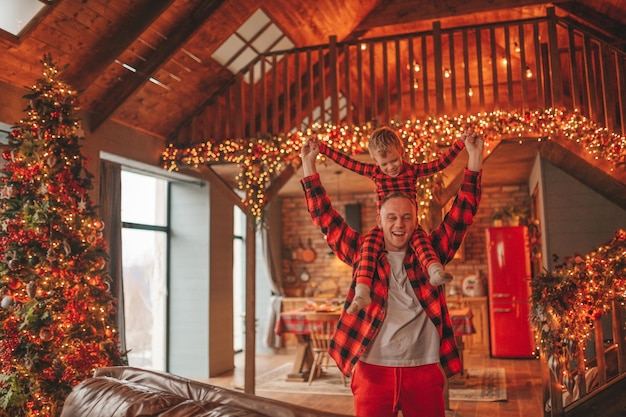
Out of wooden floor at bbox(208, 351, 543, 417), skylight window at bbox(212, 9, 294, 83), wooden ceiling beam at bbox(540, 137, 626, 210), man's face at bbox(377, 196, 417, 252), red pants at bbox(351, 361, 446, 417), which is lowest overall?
wooden floor at bbox(208, 351, 543, 417)

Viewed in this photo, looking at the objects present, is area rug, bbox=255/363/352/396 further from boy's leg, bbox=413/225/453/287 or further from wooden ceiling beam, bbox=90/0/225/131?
boy's leg, bbox=413/225/453/287

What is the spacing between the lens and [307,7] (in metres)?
6.91

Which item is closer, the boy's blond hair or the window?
the boy's blond hair

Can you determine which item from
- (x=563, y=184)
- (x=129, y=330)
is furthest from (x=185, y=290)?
(x=563, y=184)

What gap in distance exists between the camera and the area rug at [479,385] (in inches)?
236

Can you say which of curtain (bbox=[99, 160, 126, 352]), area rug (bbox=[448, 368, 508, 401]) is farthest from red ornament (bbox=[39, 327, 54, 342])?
area rug (bbox=[448, 368, 508, 401])

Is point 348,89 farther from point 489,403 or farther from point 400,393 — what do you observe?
point 400,393

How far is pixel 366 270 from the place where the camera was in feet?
5.96

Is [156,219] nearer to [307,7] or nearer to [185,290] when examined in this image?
[185,290]

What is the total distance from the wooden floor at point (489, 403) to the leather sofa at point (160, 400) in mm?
2850

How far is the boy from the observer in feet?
5.68

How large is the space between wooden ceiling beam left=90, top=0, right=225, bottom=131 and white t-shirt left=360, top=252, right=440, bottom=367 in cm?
464

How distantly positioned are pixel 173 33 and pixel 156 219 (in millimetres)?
2724

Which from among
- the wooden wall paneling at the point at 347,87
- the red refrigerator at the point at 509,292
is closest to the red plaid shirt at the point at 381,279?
the wooden wall paneling at the point at 347,87
